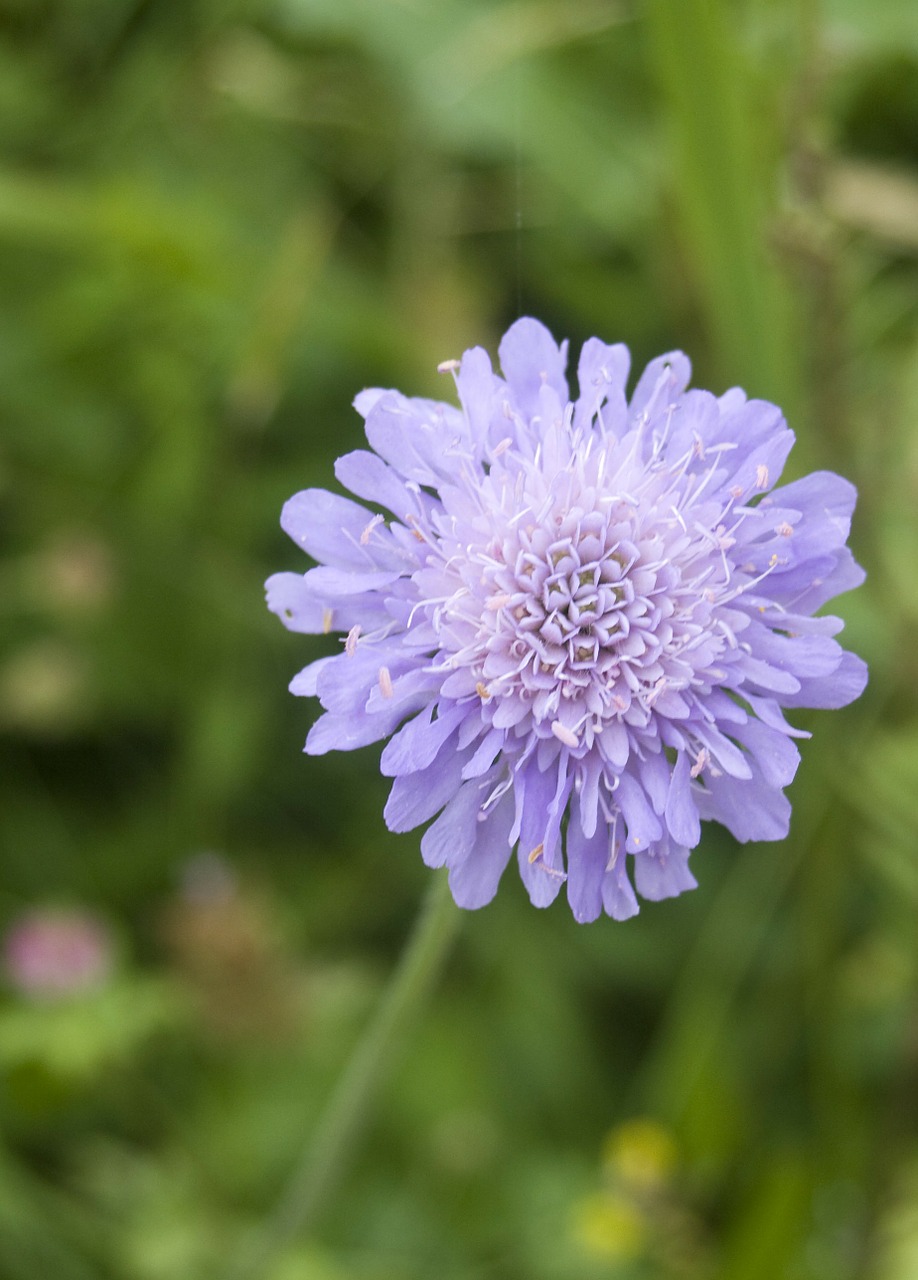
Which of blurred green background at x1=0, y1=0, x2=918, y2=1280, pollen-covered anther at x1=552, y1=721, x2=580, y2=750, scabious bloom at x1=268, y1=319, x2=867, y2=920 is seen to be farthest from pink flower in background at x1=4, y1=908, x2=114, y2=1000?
pollen-covered anther at x1=552, y1=721, x2=580, y2=750

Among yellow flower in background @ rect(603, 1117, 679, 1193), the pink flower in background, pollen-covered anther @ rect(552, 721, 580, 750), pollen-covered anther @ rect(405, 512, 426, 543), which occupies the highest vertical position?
pollen-covered anther @ rect(405, 512, 426, 543)

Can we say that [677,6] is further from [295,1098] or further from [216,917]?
[295,1098]

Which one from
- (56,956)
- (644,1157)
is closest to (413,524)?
(56,956)

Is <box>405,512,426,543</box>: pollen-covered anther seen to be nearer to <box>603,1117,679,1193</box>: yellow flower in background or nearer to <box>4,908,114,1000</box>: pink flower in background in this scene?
<box>4,908,114,1000</box>: pink flower in background

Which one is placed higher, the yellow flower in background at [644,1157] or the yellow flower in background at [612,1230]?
the yellow flower in background at [644,1157]

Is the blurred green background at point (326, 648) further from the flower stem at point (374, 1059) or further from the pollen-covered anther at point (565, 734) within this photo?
the pollen-covered anther at point (565, 734)

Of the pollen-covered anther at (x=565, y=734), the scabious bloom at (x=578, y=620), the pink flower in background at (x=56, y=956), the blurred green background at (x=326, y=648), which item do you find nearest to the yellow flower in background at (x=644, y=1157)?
the blurred green background at (x=326, y=648)

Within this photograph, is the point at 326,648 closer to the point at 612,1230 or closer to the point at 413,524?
the point at 612,1230
